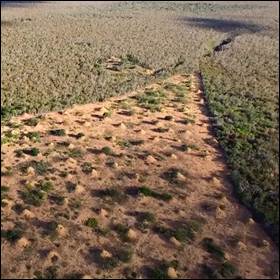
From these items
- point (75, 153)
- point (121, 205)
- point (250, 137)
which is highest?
point (250, 137)

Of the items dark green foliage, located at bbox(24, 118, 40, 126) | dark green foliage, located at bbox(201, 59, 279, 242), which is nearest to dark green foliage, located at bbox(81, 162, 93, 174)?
dark green foliage, located at bbox(24, 118, 40, 126)

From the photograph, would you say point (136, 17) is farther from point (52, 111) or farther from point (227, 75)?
point (52, 111)

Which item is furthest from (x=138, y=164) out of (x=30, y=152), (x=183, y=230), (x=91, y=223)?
(x=183, y=230)

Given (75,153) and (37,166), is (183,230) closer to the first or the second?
(37,166)

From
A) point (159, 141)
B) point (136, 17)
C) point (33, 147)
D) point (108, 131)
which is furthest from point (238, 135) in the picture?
point (136, 17)

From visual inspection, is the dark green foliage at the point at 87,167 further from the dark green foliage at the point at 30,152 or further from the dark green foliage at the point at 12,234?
the dark green foliage at the point at 12,234
